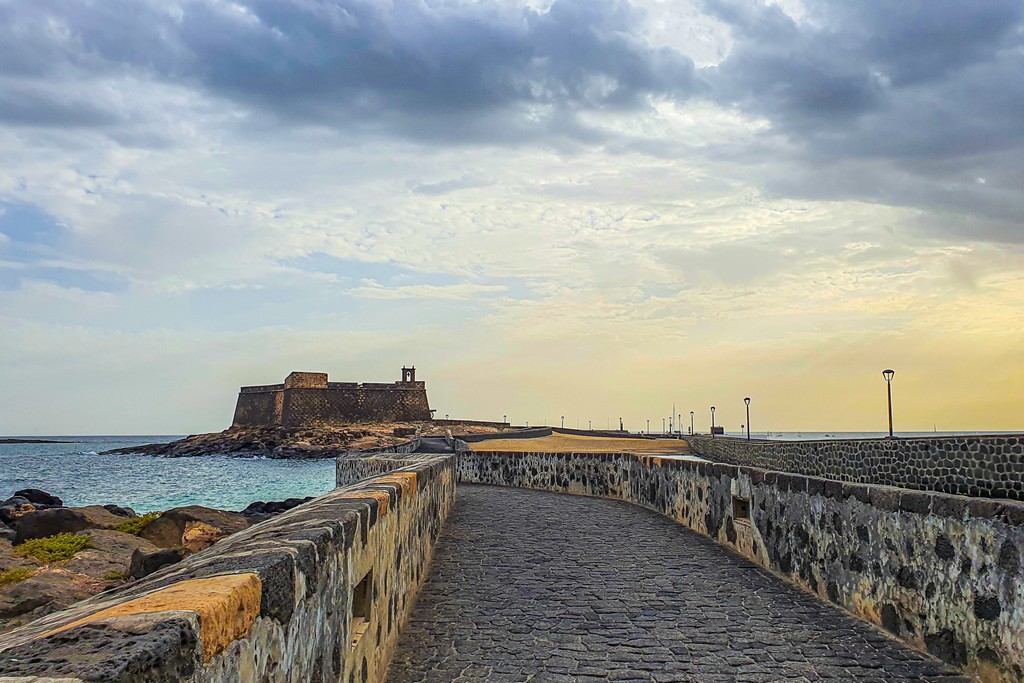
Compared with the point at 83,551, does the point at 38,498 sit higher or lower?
lower

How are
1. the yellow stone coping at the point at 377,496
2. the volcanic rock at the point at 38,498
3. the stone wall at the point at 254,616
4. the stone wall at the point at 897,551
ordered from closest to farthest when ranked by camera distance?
1. the stone wall at the point at 254,616
2. the stone wall at the point at 897,551
3. the yellow stone coping at the point at 377,496
4. the volcanic rock at the point at 38,498

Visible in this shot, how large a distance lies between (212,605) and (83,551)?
1470cm

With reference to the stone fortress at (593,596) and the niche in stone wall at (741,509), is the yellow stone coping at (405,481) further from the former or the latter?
the niche in stone wall at (741,509)

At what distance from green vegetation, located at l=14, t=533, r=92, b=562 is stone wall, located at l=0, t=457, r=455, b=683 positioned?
11459 millimetres

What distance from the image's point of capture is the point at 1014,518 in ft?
15.5

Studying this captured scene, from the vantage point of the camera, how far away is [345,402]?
91.0 meters

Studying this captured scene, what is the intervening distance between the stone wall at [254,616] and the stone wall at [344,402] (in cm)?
8666

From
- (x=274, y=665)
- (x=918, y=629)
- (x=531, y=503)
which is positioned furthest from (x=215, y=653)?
(x=531, y=503)

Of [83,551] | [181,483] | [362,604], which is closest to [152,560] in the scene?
[83,551]

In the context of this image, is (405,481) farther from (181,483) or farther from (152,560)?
(181,483)

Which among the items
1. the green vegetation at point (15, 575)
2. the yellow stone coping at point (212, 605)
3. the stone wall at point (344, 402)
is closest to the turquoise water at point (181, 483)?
the stone wall at point (344, 402)

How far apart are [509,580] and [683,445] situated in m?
41.7

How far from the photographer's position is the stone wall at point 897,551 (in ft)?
15.7

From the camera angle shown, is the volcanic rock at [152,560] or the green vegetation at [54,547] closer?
the volcanic rock at [152,560]
